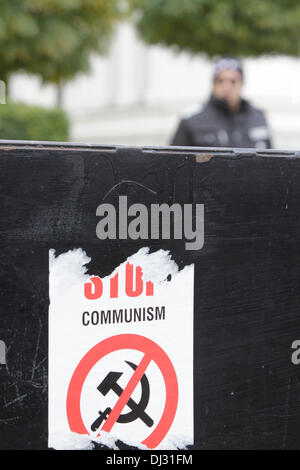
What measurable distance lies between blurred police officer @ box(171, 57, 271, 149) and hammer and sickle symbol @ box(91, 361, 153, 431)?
86.8 inches

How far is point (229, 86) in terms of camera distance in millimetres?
4102

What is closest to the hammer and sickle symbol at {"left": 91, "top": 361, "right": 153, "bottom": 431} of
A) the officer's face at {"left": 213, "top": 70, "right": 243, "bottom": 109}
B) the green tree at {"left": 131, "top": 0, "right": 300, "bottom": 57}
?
the officer's face at {"left": 213, "top": 70, "right": 243, "bottom": 109}

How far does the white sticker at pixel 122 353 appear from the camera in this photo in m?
1.95

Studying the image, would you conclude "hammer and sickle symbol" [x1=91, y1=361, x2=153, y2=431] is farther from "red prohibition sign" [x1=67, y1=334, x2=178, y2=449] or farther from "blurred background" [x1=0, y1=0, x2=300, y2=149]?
"blurred background" [x1=0, y1=0, x2=300, y2=149]

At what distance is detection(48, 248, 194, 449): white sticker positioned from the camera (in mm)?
1948

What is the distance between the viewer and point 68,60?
10586 millimetres

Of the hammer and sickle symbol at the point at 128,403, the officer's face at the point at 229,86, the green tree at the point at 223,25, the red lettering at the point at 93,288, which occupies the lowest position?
the hammer and sickle symbol at the point at 128,403

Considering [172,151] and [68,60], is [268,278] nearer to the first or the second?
[172,151]

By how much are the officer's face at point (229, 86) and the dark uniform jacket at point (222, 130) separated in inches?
1.5

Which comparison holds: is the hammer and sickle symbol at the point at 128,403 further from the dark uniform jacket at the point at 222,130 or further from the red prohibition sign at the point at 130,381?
the dark uniform jacket at the point at 222,130

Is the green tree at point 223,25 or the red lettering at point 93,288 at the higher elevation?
the green tree at point 223,25

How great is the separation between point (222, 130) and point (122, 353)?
2.33m

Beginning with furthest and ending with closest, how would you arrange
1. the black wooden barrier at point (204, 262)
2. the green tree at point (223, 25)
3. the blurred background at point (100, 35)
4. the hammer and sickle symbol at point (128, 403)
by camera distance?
1. the green tree at point (223, 25)
2. the blurred background at point (100, 35)
3. the hammer and sickle symbol at point (128, 403)
4. the black wooden barrier at point (204, 262)

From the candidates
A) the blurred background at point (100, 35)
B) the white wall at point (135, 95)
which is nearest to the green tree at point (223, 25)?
the blurred background at point (100, 35)
